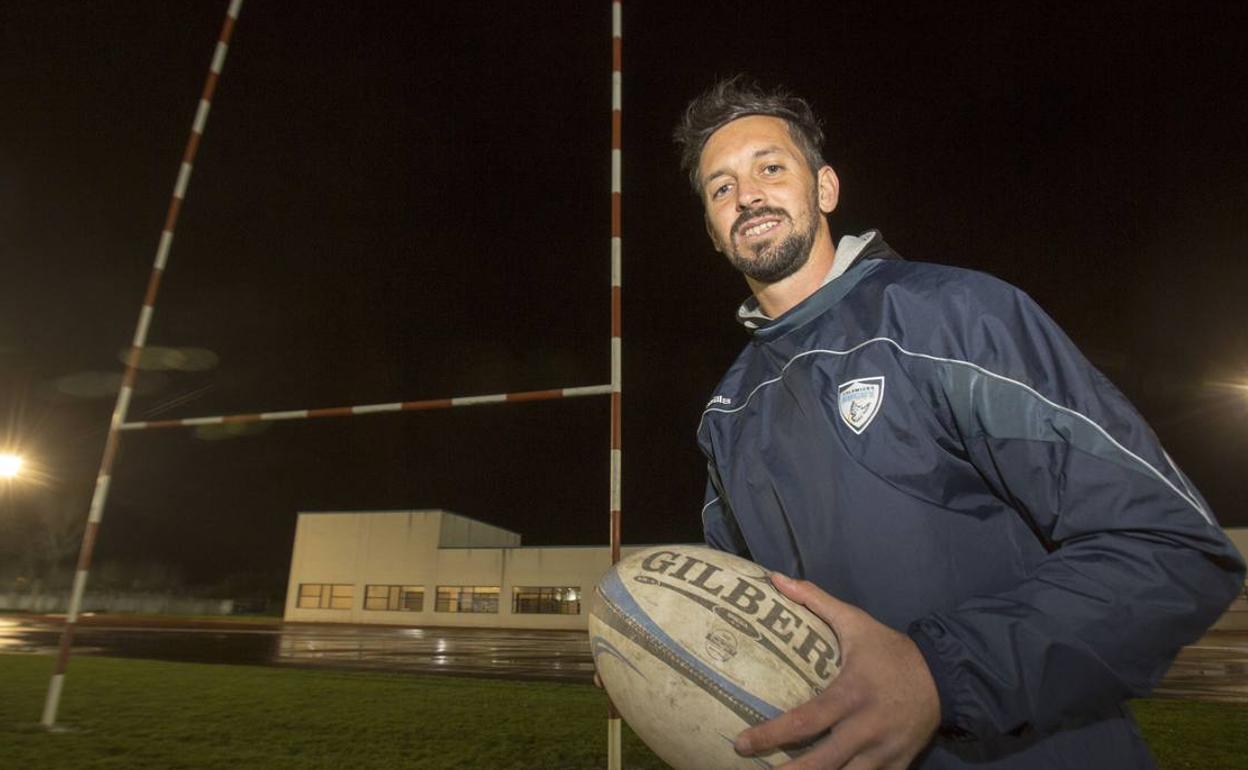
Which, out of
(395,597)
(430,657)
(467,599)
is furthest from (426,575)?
(430,657)

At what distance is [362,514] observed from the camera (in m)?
31.0

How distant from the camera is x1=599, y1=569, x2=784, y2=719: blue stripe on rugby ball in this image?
1.06 m

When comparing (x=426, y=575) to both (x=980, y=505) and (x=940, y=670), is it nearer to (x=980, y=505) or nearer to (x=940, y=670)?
(x=980, y=505)

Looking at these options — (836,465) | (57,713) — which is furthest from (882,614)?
(57,713)

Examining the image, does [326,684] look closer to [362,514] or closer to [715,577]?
[715,577]

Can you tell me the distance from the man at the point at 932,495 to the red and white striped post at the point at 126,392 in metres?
4.69

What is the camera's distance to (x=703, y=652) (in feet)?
3.73

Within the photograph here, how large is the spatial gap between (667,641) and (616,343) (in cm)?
232

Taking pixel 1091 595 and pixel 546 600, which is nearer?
pixel 1091 595

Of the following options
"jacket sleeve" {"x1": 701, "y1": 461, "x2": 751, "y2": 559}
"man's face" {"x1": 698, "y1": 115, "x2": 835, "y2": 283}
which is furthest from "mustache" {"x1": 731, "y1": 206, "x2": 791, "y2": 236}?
"jacket sleeve" {"x1": 701, "y1": 461, "x2": 751, "y2": 559}

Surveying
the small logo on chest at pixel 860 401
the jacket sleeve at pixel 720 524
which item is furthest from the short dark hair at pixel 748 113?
the jacket sleeve at pixel 720 524

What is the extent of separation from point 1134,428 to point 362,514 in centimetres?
3322

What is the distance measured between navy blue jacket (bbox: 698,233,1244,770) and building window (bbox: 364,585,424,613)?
30879 mm

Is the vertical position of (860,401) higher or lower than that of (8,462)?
lower
